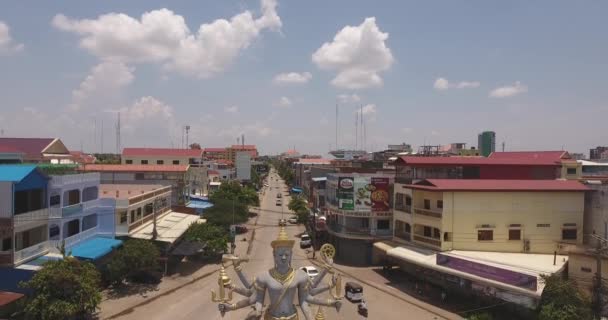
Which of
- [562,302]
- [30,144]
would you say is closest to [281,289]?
[562,302]

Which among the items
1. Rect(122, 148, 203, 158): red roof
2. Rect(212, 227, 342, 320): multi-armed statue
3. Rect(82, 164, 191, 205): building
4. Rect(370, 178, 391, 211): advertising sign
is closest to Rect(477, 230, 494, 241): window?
Rect(370, 178, 391, 211): advertising sign

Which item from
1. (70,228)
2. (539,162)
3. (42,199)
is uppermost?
(539,162)

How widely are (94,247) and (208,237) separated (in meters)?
11.1

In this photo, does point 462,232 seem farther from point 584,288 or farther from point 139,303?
point 139,303

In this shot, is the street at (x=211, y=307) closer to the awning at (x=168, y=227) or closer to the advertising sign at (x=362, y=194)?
the awning at (x=168, y=227)

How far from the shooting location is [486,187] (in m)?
30.7

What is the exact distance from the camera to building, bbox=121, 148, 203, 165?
273 ft

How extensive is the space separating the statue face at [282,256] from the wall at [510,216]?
2007cm

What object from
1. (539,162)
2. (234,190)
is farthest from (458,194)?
(234,190)

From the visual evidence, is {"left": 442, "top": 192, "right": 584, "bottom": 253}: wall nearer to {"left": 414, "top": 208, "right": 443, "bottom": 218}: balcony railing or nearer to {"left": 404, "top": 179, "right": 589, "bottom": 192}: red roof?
{"left": 404, "top": 179, "right": 589, "bottom": 192}: red roof

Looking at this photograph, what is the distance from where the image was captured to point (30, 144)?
62.1 m

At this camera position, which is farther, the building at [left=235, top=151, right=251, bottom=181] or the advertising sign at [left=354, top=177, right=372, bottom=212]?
the building at [left=235, top=151, right=251, bottom=181]

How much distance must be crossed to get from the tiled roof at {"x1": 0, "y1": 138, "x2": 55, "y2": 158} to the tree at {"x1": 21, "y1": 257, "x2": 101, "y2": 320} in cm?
4544

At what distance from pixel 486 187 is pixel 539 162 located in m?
9.63
